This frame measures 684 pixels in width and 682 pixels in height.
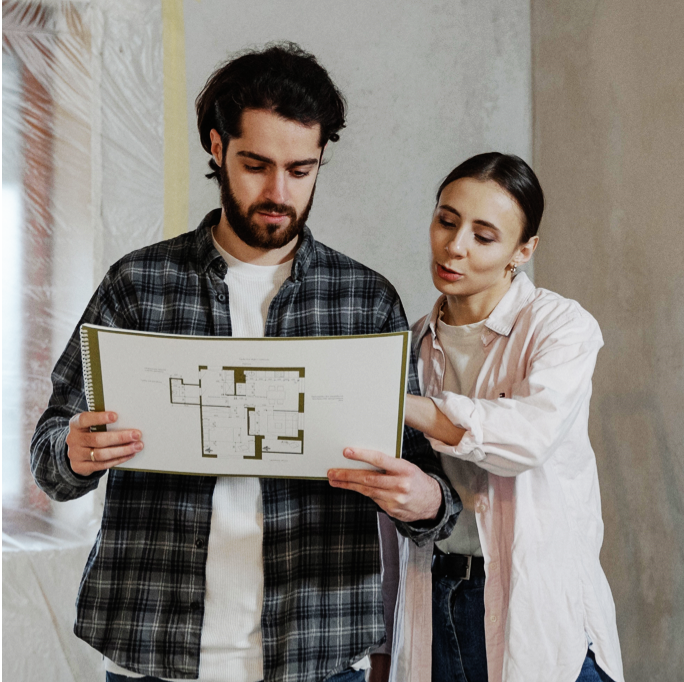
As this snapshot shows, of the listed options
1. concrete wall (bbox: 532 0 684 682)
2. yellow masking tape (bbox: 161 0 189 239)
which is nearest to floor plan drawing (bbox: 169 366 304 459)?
concrete wall (bbox: 532 0 684 682)

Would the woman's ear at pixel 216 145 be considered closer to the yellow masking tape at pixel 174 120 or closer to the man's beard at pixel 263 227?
the man's beard at pixel 263 227

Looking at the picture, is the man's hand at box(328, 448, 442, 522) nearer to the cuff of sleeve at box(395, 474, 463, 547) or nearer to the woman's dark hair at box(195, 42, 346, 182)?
the cuff of sleeve at box(395, 474, 463, 547)

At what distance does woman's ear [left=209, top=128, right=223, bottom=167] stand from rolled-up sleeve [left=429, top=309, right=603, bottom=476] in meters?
0.59

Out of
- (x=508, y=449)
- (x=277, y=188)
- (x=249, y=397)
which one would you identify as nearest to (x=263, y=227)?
(x=277, y=188)

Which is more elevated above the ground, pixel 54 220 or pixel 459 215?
pixel 54 220

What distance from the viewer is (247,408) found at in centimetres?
95

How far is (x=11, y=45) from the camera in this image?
Answer: 1924 mm

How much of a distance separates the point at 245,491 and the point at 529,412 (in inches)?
18.4

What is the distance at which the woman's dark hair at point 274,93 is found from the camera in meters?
1.16

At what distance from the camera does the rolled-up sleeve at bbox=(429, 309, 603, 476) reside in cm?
104

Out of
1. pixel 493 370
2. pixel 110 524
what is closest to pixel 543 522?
pixel 493 370

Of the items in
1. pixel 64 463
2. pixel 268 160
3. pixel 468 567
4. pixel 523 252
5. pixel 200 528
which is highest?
pixel 268 160

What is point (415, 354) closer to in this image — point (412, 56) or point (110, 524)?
point (110, 524)

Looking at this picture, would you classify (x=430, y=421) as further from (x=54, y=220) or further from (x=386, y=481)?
(x=54, y=220)
